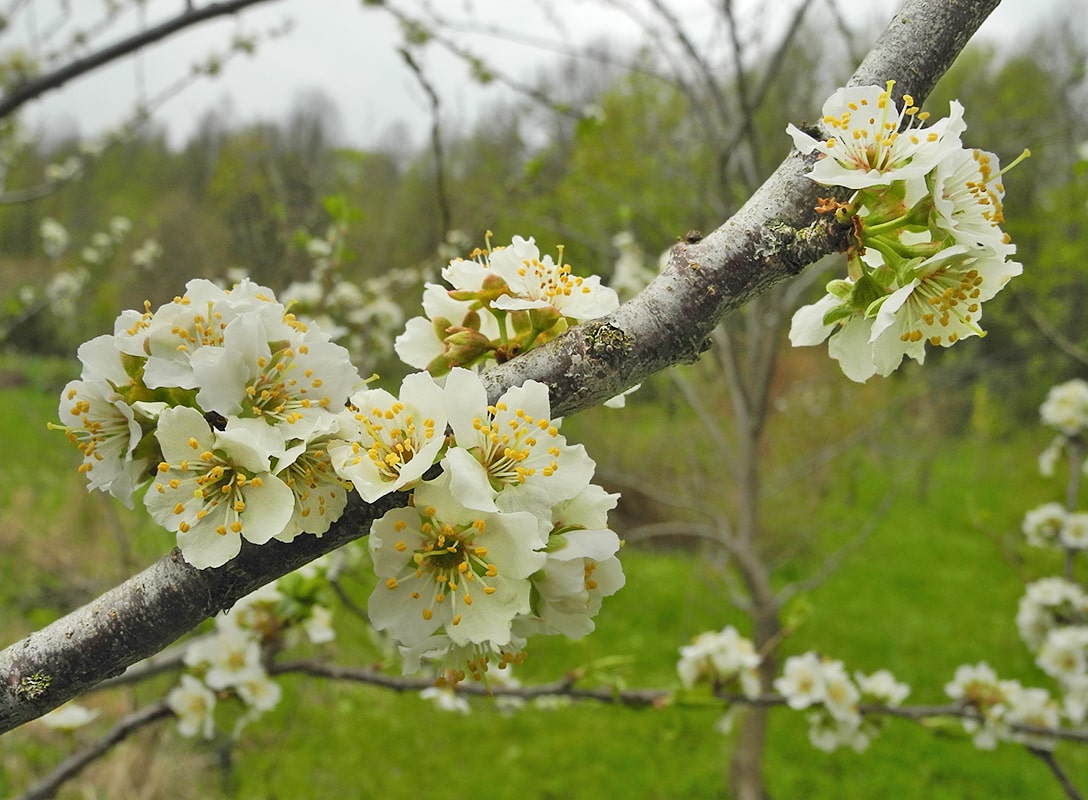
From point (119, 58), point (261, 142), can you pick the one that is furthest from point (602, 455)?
point (119, 58)

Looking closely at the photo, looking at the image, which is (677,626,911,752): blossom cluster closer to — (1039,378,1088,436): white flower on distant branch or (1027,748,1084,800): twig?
(1027,748,1084,800): twig

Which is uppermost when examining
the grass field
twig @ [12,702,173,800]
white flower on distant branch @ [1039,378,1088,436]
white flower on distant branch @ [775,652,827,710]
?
white flower on distant branch @ [1039,378,1088,436]

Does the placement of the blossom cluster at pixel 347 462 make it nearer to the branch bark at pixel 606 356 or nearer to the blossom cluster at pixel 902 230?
the branch bark at pixel 606 356

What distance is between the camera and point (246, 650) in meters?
1.90

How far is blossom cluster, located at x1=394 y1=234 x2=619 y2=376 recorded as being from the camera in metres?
0.88

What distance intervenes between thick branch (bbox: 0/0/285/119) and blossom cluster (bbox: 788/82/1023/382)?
199cm

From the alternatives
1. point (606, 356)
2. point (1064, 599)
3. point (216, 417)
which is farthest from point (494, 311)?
point (1064, 599)

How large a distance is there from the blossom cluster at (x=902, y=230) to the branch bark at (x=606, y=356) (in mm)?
39

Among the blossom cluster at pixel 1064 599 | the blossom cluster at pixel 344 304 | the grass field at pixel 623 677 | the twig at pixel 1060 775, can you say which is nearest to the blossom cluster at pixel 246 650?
the grass field at pixel 623 677

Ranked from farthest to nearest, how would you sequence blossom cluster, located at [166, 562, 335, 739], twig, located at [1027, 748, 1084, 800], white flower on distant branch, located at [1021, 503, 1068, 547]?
1. white flower on distant branch, located at [1021, 503, 1068, 547]
2. twig, located at [1027, 748, 1084, 800]
3. blossom cluster, located at [166, 562, 335, 739]

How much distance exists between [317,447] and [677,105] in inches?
302

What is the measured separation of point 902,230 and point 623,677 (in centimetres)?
263

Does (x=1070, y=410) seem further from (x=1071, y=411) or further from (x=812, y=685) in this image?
(x=812, y=685)

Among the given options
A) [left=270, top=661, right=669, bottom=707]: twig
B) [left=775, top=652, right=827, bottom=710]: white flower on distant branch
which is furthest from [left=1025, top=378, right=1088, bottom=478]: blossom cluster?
[left=270, top=661, right=669, bottom=707]: twig
